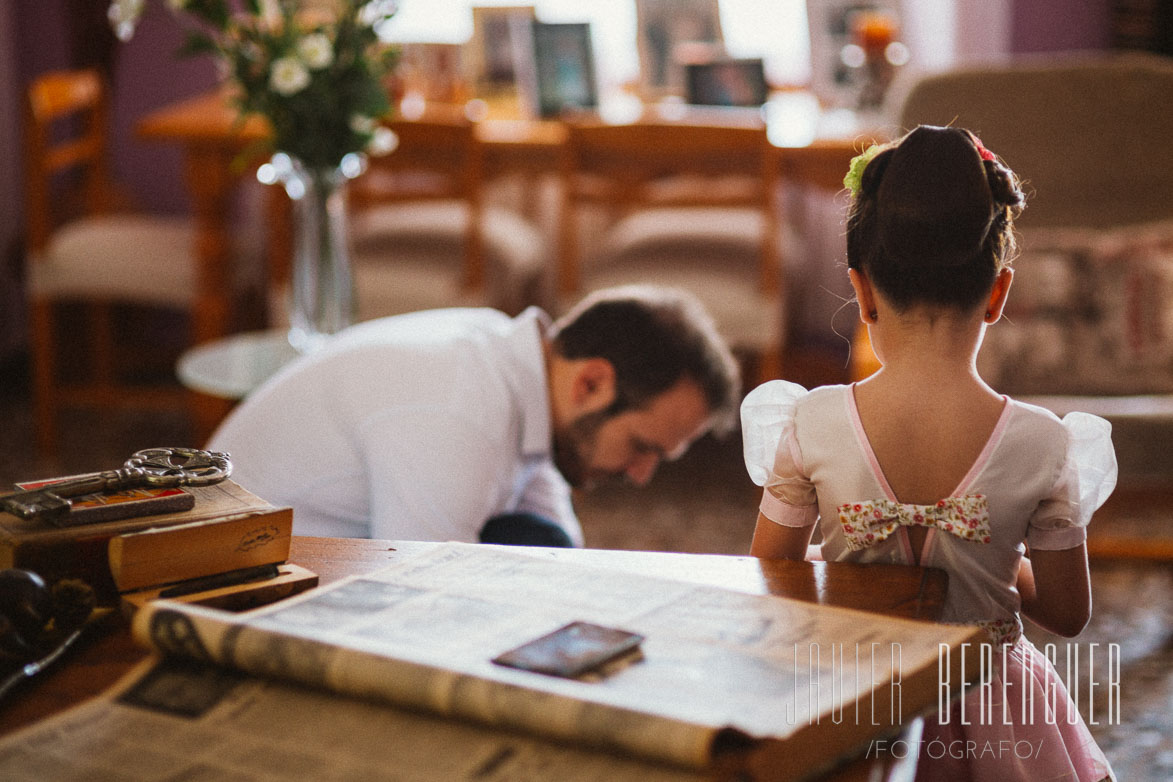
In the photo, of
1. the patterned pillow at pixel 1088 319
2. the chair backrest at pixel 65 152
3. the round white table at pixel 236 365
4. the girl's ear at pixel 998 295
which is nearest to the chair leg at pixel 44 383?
the chair backrest at pixel 65 152

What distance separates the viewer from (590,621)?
752 mm

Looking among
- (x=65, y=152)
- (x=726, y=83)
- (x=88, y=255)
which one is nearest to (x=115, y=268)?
(x=88, y=255)

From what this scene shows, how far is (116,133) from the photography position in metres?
3.96

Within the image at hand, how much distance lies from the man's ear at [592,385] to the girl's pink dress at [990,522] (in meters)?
0.56

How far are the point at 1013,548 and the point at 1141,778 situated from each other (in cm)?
100

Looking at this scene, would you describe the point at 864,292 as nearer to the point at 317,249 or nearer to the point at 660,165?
the point at 317,249

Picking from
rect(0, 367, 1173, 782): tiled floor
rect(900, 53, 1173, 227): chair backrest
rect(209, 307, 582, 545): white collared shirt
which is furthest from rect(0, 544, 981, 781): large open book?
rect(900, 53, 1173, 227): chair backrest

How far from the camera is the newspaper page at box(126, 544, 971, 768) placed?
617 mm

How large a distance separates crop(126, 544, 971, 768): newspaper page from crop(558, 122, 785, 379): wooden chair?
2067 mm

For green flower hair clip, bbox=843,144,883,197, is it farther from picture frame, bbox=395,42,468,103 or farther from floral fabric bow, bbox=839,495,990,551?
picture frame, bbox=395,42,468,103

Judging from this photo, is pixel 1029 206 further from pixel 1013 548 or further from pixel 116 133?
pixel 116 133

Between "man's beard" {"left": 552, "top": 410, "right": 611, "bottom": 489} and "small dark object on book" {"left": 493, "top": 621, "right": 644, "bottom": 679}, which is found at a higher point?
"small dark object on book" {"left": 493, "top": 621, "right": 644, "bottom": 679}

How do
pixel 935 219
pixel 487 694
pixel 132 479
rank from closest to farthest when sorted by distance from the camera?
pixel 487 694, pixel 132 479, pixel 935 219

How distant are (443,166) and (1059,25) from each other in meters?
1.87
